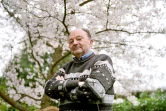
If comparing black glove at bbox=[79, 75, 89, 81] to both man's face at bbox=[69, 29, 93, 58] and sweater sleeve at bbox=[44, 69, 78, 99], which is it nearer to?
sweater sleeve at bbox=[44, 69, 78, 99]

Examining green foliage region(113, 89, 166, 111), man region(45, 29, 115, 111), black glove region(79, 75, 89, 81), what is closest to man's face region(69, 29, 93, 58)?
man region(45, 29, 115, 111)

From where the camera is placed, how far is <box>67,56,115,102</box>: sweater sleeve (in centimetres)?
141

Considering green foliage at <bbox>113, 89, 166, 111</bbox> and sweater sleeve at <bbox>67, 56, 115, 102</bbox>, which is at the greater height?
sweater sleeve at <bbox>67, 56, 115, 102</bbox>

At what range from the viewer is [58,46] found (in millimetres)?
4711

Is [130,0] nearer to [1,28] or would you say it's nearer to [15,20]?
[15,20]

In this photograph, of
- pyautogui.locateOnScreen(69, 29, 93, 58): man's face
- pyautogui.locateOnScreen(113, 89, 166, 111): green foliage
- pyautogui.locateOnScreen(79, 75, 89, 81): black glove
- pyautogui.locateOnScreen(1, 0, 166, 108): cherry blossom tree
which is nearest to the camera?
pyautogui.locateOnScreen(79, 75, 89, 81): black glove

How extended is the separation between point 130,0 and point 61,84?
90.2 inches

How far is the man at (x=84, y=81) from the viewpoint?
1.43 meters

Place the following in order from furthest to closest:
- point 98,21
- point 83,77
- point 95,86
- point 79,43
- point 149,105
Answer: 1. point 149,105
2. point 98,21
3. point 79,43
4. point 83,77
5. point 95,86

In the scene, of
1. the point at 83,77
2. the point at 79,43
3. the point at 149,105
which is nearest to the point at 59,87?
the point at 83,77

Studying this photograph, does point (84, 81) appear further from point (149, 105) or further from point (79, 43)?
point (149, 105)

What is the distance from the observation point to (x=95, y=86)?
1414 mm

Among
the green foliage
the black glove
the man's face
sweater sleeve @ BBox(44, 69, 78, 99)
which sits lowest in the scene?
the green foliage

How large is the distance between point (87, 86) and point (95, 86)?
0.05 m
